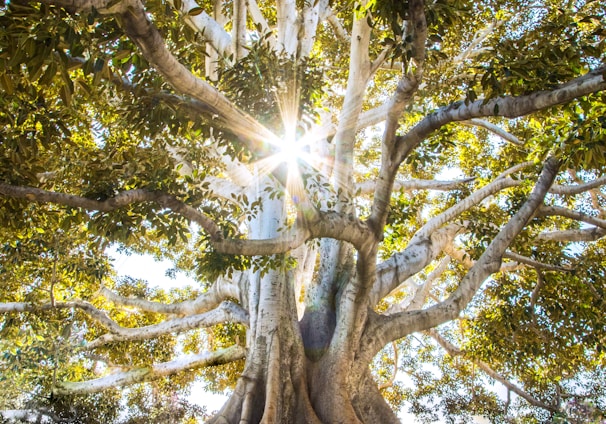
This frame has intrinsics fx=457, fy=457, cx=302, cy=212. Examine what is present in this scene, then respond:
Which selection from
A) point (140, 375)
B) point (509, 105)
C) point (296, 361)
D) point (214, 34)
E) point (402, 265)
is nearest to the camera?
point (509, 105)

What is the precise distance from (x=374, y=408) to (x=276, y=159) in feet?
10.2

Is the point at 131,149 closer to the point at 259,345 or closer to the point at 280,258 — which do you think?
the point at 280,258

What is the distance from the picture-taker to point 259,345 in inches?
204

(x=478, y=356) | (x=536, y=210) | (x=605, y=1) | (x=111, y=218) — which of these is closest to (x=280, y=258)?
(x=111, y=218)

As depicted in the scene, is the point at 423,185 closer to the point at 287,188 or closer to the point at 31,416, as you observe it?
the point at 287,188

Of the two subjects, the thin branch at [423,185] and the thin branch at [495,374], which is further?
the thin branch at [495,374]

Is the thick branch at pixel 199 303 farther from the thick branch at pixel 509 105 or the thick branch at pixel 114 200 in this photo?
the thick branch at pixel 509 105

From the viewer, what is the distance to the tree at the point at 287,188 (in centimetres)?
333

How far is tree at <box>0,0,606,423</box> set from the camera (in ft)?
10.9

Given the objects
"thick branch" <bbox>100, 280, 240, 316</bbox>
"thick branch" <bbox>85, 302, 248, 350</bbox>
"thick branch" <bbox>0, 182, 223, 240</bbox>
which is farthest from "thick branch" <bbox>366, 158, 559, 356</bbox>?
"thick branch" <bbox>0, 182, 223, 240</bbox>

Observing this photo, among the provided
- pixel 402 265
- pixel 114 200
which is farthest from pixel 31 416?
pixel 402 265

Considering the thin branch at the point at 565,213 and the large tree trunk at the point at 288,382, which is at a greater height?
the thin branch at the point at 565,213

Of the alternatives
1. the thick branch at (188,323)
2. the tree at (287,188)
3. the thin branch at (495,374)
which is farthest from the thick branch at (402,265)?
the thin branch at (495,374)

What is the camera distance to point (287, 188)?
385 centimetres
